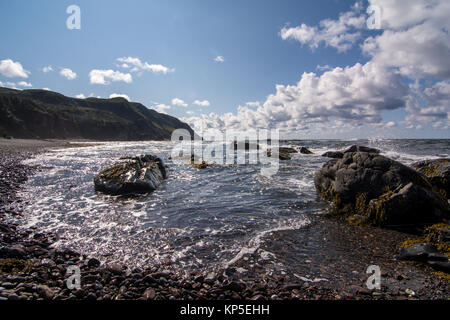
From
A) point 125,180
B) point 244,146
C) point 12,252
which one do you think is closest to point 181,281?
point 12,252

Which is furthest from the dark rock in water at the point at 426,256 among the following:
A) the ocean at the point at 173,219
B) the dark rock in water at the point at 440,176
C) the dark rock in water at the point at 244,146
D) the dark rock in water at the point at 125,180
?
the dark rock in water at the point at 244,146

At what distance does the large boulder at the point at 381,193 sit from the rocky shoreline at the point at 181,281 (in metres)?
2.70

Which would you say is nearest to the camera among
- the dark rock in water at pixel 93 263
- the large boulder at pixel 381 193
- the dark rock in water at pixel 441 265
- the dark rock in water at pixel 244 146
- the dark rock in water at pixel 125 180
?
the dark rock in water at pixel 441 265

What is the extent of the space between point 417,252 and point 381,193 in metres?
3.87

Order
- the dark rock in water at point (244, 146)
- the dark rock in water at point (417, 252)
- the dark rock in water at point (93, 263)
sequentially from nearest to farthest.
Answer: the dark rock in water at point (93, 263)
the dark rock in water at point (417, 252)
the dark rock in water at point (244, 146)

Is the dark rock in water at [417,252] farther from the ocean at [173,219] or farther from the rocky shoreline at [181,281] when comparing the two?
the ocean at [173,219]

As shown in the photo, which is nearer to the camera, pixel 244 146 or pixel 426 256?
pixel 426 256

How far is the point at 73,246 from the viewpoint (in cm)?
643

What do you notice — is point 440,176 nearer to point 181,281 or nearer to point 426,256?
point 426,256

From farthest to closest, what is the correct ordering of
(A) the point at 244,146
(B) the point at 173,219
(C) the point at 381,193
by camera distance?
(A) the point at 244,146
(C) the point at 381,193
(B) the point at 173,219

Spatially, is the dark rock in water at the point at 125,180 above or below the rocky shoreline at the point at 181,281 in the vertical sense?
above

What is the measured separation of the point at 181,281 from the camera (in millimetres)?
4863

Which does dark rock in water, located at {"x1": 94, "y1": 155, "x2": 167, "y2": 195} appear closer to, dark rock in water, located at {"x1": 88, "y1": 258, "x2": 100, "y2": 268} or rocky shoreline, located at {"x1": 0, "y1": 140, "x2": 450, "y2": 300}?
rocky shoreline, located at {"x1": 0, "y1": 140, "x2": 450, "y2": 300}

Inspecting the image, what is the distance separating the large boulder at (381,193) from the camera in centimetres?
820
